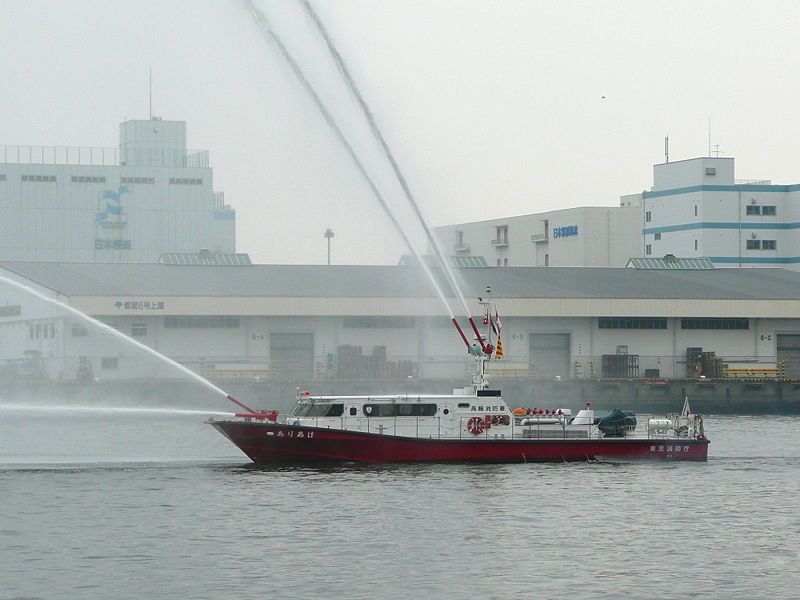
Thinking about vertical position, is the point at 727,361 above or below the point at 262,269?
below

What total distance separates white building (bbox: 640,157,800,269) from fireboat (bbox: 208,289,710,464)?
92855 mm

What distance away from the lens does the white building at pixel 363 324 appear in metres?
94.2

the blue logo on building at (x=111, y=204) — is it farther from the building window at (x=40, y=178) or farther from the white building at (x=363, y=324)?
the white building at (x=363, y=324)

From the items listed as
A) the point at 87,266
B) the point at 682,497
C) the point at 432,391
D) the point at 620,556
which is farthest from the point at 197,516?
the point at 87,266

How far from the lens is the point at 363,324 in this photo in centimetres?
9756

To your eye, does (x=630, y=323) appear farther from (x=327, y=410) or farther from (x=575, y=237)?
(x=327, y=410)

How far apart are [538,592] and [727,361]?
74.7 meters

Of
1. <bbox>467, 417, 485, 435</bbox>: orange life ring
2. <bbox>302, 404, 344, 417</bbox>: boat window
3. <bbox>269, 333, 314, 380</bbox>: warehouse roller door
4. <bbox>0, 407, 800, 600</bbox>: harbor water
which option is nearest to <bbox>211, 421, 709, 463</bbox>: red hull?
<bbox>467, 417, 485, 435</bbox>: orange life ring

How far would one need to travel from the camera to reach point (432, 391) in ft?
307

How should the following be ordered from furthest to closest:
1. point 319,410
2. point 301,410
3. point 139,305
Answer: point 139,305
point 301,410
point 319,410

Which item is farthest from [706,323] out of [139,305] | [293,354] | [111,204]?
[111,204]

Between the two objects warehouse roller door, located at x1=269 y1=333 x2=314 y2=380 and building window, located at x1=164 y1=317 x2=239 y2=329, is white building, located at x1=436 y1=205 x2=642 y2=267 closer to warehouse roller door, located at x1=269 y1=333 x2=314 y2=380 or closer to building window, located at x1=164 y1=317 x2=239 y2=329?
warehouse roller door, located at x1=269 y1=333 x2=314 y2=380

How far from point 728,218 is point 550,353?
4795 centimetres

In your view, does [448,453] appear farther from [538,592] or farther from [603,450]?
[538,592]
